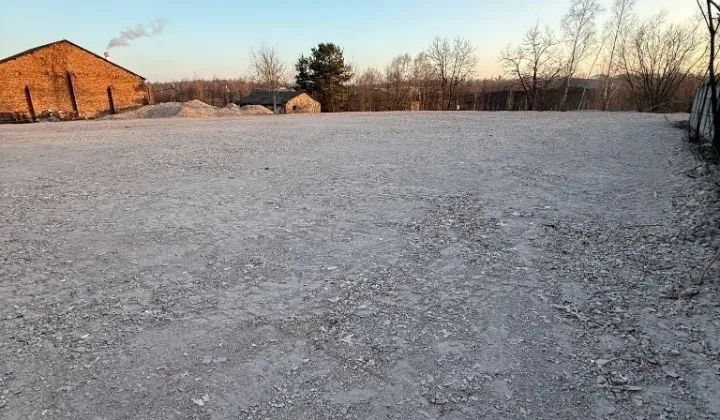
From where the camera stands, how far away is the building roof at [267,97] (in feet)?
114

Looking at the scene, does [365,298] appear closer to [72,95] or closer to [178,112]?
[178,112]

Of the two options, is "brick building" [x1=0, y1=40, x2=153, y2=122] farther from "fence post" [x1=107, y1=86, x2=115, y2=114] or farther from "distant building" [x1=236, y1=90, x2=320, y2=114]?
"distant building" [x1=236, y1=90, x2=320, y2=114]

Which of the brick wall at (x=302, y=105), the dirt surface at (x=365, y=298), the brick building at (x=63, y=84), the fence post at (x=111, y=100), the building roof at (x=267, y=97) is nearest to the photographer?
the dirt surface at (x=365, y=298)

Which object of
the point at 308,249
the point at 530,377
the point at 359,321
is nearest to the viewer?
the point at 530,377

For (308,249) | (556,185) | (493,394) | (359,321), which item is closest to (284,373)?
(359,321)

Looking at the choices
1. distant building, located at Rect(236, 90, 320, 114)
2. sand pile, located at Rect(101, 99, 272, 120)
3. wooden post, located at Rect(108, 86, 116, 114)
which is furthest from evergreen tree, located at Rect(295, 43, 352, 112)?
wooden post, located at Rect(108, 86, 116, 114)

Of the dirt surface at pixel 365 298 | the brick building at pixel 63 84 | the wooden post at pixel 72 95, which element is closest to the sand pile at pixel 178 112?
the wooden post at pixel 72 95

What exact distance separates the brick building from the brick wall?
11.1 m

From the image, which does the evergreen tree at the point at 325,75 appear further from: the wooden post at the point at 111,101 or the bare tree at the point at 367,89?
the wooden post at the point at 111,101

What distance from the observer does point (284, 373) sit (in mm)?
2621

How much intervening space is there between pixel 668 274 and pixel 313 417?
3.48 metres

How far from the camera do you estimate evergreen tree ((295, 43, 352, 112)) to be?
3722 cm

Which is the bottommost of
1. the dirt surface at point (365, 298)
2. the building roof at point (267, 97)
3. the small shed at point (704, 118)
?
the dirt surface at point (365, 298)

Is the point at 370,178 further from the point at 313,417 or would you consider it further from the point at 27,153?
the point at 27,153
